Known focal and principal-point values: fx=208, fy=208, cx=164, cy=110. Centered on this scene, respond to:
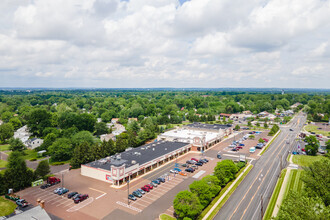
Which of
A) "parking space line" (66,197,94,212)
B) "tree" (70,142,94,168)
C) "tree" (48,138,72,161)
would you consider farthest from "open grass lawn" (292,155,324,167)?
"tree" (48,138,72,161)

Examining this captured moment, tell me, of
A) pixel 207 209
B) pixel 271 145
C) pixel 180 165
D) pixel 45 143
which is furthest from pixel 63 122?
pixel 271 145

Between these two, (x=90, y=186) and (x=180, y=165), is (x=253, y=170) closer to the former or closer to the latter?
(x=180, y=165)

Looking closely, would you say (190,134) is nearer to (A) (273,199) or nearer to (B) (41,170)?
(A) (273,199)

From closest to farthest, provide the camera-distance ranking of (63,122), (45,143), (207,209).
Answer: (207,209) → (45,143) → (63,122)

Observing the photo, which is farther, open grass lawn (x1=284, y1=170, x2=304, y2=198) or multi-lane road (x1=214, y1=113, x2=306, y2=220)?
open grass lawn (x1=284, y1=170, x2=304, y2=198)

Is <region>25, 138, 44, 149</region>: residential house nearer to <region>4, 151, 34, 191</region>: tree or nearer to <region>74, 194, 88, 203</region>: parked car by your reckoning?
<region>4, 151, 34, 191</region>: tree

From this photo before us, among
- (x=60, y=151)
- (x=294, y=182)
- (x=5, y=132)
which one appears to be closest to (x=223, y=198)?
(x=294, y=182)
